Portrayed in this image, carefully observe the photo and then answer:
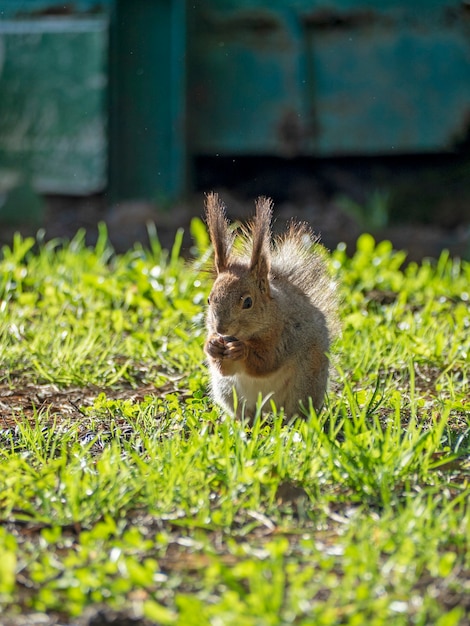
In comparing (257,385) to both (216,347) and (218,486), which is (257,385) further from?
(218,486)

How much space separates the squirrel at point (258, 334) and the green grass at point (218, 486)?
0.11m

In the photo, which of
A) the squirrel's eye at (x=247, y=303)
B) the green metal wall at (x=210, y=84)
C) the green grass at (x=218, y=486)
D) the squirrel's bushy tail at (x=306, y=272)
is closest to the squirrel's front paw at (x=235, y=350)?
the squirrel's eye at (x=247, y=303)

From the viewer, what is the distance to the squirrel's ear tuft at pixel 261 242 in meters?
3.22

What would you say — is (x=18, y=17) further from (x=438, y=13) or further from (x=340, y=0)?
(x=438, y=13)

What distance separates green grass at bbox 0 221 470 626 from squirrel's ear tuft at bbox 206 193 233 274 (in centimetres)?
47

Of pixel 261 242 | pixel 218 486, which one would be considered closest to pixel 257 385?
pixel 261 242

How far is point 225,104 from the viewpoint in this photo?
7.60 meters

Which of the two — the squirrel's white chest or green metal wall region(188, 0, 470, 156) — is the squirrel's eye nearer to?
the squirrel's white chest

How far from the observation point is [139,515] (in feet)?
8.36

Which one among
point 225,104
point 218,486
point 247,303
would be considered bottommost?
point 218,486

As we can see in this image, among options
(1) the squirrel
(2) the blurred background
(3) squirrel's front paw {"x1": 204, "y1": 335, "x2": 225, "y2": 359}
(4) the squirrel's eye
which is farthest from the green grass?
(2) the blurred background

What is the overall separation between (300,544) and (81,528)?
1.67 feet

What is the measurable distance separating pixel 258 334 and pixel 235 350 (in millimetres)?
102

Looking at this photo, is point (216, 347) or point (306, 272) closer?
point (216, 347)
